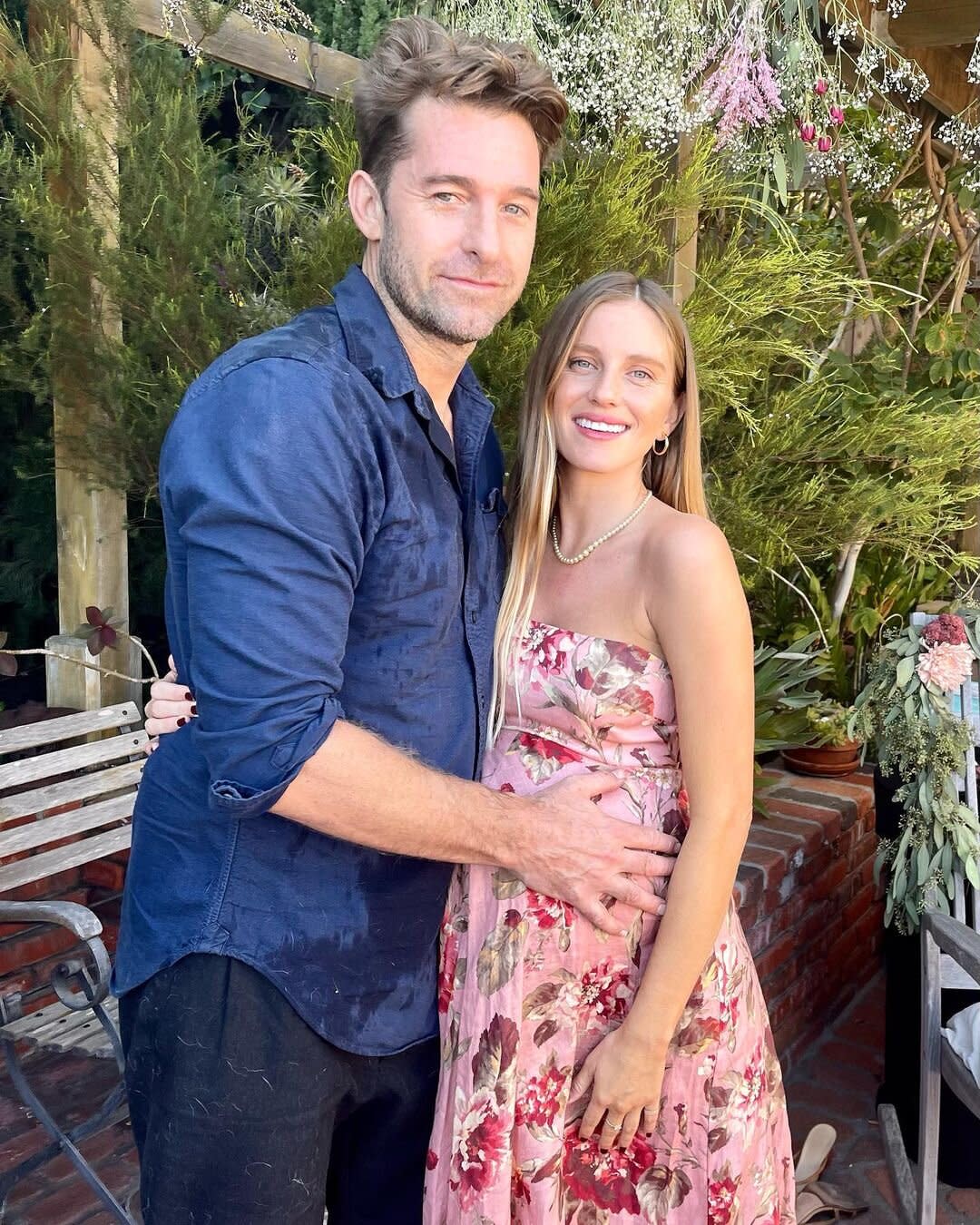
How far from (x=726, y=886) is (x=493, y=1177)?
0.51 metres

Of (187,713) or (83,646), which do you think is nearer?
(187,713)

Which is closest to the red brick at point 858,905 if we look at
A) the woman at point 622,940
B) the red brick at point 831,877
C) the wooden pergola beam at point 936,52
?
the red brick at point 831,877

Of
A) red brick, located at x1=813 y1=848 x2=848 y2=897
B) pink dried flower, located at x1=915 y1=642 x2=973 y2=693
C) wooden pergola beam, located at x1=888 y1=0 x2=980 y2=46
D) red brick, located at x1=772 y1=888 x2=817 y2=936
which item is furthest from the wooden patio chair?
wooden pergola beam, located at x1=888 y1=0 x2=980 y2=46

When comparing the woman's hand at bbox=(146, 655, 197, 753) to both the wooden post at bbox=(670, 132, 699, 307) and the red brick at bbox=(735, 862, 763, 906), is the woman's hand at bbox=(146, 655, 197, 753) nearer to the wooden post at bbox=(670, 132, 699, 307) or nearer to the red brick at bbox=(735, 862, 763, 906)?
the red brick at bbox=(735, 862, 763, 906)

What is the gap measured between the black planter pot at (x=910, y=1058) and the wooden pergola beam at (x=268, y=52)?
8.25 ft

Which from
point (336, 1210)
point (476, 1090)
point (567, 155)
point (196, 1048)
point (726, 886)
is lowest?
point (336, 1210)

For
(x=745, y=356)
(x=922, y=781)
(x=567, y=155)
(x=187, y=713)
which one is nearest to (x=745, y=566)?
(x=745, y=356)

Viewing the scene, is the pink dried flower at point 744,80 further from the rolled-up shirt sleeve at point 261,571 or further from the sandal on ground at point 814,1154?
the sandal on ground at point 814,1154

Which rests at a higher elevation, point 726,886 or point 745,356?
point 745,356

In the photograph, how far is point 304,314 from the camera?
1535 millimetres

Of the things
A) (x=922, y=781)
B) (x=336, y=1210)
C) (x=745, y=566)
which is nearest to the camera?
(x=336, y=1210)

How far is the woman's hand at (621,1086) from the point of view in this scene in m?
1.59

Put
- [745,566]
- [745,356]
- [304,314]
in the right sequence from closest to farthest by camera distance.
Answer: [304,314] → [745,356] → [745,566]

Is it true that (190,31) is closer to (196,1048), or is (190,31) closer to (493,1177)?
(196,1048)
